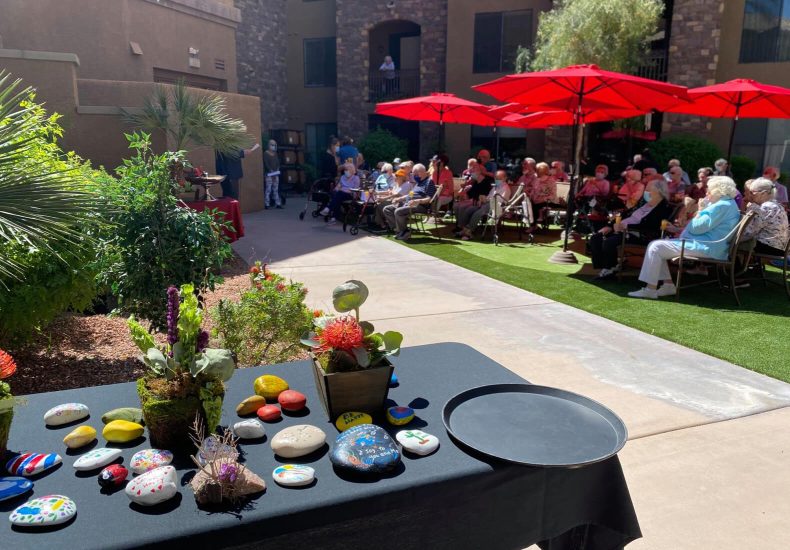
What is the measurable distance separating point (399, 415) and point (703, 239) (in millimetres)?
6026

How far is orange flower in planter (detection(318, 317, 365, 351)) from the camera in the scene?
187 centimetres

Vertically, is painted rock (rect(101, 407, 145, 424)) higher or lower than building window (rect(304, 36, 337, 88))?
lower

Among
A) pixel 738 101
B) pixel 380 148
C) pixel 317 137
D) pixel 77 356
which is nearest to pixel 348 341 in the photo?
pixel 77 356

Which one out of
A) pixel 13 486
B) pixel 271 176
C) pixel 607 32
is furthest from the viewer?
A: pixel 607 32

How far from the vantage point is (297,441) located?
1.70 metres

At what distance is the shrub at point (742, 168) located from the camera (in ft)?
51.1

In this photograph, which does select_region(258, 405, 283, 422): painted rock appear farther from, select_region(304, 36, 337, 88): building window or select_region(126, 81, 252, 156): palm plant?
select_region(304, 36, 337, 88): building window

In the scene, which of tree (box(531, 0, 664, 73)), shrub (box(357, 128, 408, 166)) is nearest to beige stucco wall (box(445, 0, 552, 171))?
shrub (box(357, 128, 408, 166))

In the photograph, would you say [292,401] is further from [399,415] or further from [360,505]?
[360,505]

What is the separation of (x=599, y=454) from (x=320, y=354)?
90 centimetres

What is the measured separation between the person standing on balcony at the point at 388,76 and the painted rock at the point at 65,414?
22662 millimetres

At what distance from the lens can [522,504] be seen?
170 cm

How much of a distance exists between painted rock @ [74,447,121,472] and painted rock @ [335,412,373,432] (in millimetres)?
628

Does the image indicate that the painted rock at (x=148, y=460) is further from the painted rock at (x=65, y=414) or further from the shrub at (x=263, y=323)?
the shrub at (x=263, y=323)
